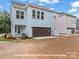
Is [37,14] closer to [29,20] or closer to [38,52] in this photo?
[29,20]

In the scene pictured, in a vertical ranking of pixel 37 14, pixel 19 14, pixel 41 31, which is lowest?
pixel 41 31

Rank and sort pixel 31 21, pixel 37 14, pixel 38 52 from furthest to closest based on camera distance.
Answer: pixel 37 14 < pixel 31 21 < pixel 38 52


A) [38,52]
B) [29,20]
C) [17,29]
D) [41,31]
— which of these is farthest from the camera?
[41,31]

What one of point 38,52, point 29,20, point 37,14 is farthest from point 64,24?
point 38,52

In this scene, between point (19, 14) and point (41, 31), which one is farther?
point (41, 31)

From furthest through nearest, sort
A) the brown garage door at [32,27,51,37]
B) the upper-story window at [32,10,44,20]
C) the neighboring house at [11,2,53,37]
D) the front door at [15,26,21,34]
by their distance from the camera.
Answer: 1. the brown garage door at [32,27,51,37]
2. the upper-story window at [32,10,44,20]
3. the front door at [15,26,21,34]
4. the neighboring house at [11,2,53,37]

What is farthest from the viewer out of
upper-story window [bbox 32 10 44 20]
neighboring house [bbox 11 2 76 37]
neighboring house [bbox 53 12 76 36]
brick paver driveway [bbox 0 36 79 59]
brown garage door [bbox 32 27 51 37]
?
neighboring house [bbox 53 12 76 36]

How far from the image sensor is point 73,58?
29.0 ft

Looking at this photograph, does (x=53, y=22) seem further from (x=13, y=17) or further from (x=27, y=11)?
(x=13, y=17)

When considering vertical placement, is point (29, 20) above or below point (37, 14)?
below

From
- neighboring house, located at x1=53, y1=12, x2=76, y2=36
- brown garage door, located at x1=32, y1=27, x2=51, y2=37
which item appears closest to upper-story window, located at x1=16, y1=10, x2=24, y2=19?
brown garage door, located at x1=32, y1=27, x2=51, y2=37

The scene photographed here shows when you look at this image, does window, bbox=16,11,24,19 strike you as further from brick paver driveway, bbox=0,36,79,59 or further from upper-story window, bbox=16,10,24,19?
brick paver driveway, bbox=0,36,79,59

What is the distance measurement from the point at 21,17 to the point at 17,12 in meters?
1.09

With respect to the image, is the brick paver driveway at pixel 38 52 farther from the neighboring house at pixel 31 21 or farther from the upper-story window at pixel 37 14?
the upper-story window at pixel 37 14
